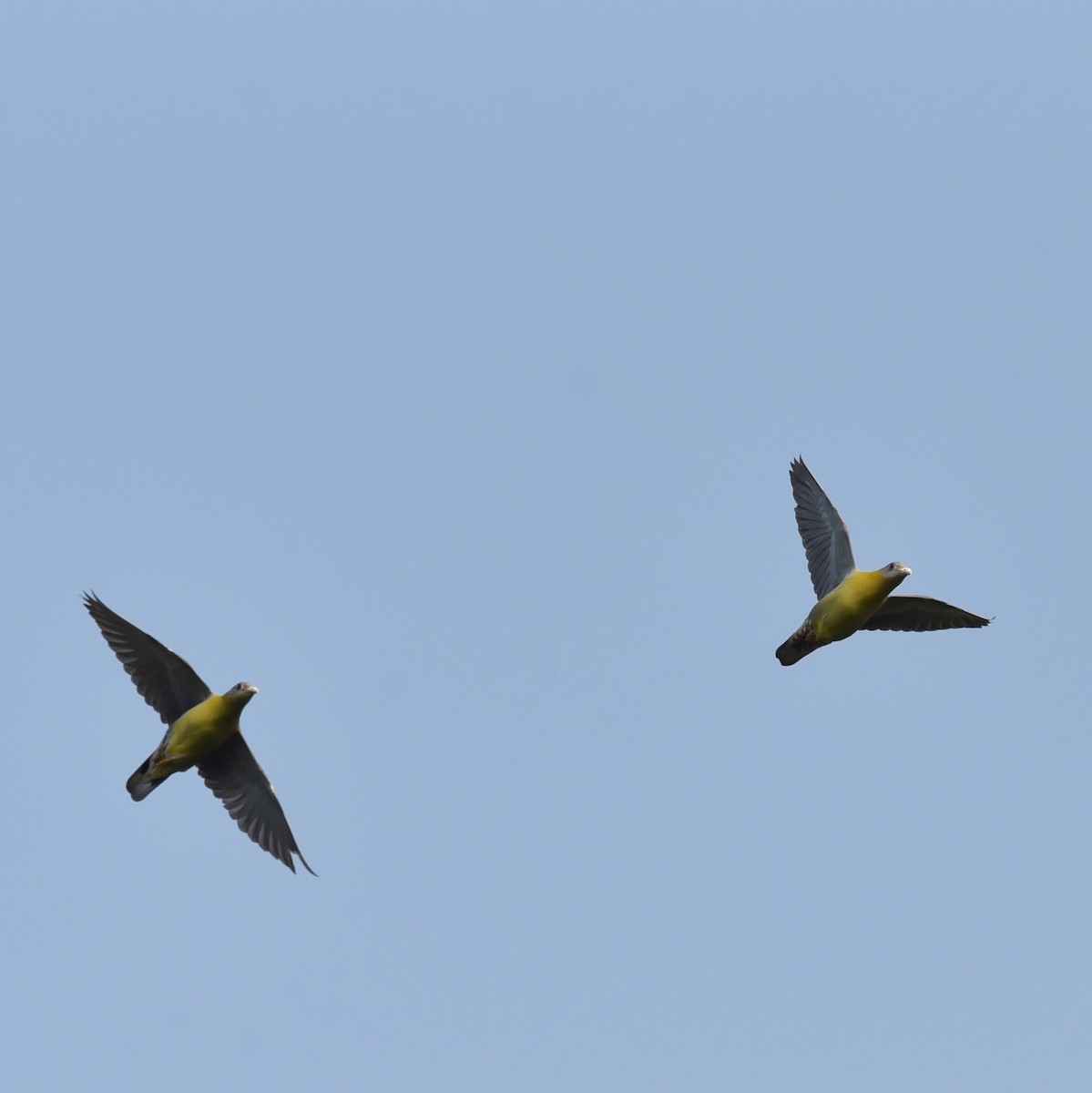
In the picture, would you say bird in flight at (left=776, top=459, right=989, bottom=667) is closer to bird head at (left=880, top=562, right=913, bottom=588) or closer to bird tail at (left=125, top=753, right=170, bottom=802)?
bird head at (left=880, top=562, right=913, bottom=588)

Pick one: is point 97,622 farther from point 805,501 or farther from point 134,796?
point 805,501

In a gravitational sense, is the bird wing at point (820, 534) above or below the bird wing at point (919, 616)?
above

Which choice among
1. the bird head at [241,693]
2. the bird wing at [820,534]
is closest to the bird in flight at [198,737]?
the bird head at [241,693]

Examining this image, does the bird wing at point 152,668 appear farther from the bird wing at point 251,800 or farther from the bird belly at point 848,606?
the bird belly at point 848,606

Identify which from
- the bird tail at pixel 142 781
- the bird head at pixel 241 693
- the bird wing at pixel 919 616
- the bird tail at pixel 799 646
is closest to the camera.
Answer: the bird head at pixel 241 693

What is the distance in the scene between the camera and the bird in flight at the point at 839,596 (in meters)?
21.2

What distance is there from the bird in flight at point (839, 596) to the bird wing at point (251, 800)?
6683 millimetres

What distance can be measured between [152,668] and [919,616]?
9.92 meters

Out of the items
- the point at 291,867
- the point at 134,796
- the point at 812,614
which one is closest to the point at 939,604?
the point at 812,614

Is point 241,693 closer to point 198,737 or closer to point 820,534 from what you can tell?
point 198,737

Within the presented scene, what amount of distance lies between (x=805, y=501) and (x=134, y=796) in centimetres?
938

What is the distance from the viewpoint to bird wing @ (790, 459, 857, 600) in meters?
22.1

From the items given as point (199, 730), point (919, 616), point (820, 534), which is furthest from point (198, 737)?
point (919, 616)

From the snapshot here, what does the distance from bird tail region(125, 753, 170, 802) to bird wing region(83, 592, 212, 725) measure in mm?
622
